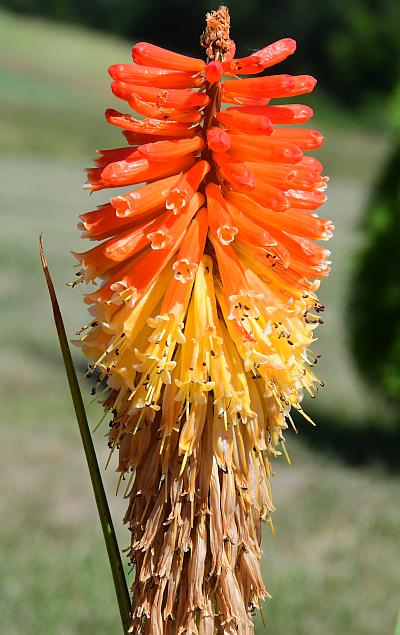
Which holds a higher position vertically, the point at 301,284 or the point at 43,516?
the point at 301,284

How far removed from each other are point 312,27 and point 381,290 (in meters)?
43.3

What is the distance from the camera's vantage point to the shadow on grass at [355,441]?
7298 millimetres

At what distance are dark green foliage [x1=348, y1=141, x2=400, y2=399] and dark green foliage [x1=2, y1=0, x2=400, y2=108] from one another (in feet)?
120

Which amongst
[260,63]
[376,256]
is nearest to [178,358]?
[260,63]

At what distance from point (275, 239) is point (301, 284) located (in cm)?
8

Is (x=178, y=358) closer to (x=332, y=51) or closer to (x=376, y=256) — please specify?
(x=376, y=256)

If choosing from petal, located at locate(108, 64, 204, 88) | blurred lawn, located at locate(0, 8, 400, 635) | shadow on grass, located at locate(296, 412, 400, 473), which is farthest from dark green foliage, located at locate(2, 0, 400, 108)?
petal, located at locate(108, 64, 204, 88)

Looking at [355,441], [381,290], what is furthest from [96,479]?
[355,441]

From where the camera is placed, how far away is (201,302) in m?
1.50

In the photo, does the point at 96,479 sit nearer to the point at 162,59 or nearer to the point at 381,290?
the point at 162,59

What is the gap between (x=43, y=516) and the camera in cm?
615

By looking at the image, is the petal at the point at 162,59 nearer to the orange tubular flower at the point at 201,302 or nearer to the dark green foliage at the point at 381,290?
the orange tubular flower at the point at 201,302

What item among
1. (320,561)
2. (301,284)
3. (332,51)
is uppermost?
(332,51)

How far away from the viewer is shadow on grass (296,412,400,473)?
7298mm
